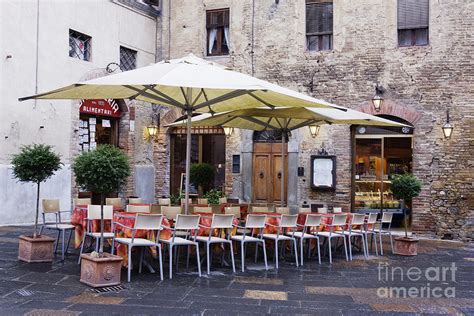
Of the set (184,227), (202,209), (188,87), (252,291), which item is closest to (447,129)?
(202,209)

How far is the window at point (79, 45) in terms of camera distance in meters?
12.6

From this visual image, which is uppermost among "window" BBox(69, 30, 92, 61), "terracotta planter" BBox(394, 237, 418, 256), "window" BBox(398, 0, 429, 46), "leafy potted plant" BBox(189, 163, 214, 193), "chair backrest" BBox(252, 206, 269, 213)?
"window" BBox(398, 0, 429, 46)

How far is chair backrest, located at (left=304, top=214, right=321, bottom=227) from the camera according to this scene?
8000mm

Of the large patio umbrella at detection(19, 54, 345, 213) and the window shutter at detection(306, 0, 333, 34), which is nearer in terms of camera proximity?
the large patio umbrella at detection(19, 54, 345, 213)

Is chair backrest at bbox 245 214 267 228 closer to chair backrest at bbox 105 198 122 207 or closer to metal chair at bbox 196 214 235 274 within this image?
metal chair at bbox 196 214 235 274

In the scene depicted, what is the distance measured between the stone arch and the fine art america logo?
4.48m

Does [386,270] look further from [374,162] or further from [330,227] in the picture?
[374,162]

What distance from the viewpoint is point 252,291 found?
601 centimetres

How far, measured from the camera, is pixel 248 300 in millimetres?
5594

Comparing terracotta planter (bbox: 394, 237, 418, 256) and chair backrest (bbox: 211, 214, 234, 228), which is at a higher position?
chair backrest (bbox: 211, 214, 234, 228)

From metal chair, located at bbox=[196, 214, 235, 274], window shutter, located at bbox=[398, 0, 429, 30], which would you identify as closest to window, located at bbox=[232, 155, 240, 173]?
window shutter, located at bbox=[398, 0, 429, 30]

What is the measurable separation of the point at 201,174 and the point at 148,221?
269 inches

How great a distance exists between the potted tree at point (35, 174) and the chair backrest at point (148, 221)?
1683 mm

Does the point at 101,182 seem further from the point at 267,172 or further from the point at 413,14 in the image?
the point at 413,14
